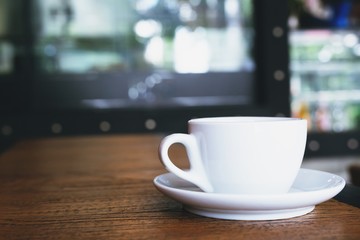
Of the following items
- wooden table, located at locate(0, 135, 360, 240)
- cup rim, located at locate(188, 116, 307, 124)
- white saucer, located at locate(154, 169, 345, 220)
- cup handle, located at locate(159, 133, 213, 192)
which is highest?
cup rim, located at locate(188, 116, 307, 124)


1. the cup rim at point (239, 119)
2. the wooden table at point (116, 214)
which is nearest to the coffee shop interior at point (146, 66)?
the wooden table at point (116, 214)

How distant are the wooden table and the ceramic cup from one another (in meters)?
0.04

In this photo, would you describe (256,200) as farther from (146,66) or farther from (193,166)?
(146,66)

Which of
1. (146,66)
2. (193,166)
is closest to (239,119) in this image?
(193,166)

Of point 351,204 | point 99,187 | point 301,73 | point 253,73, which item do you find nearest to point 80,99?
point 253,73

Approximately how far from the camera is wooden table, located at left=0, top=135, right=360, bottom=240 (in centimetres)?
37

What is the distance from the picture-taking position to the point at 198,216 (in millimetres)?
415

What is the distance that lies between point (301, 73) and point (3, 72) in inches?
58.1

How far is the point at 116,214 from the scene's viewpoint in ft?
1.44

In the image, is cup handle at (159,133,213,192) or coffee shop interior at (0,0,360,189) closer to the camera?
cup handle at (159,133,213,192)

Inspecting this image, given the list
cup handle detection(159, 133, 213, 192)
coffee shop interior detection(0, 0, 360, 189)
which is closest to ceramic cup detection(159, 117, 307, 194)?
cup handle detection(159, 133, 213, 192)

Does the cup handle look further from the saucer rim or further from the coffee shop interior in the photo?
the coffee shop interior

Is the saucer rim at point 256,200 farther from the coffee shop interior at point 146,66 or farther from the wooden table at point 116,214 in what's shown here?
the coffee shop interior at point 146,66

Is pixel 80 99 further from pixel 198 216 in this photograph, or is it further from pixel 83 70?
pixel 198 216
